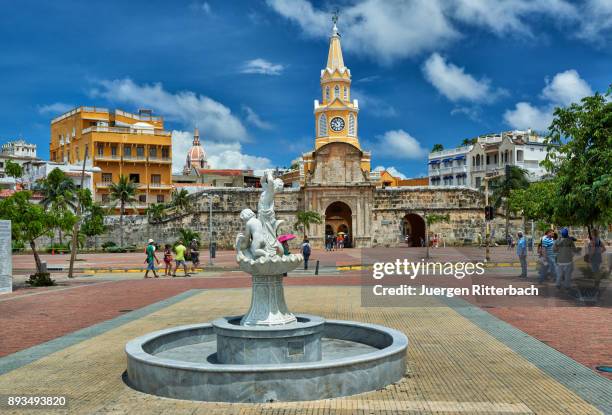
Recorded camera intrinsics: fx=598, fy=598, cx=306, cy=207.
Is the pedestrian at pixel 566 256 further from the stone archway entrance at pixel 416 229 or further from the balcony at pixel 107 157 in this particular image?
the balcony at pixel 107 157

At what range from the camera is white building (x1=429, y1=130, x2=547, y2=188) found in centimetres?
6488

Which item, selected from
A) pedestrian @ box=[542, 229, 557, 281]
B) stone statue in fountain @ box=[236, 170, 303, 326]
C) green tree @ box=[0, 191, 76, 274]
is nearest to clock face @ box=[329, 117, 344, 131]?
pedestrian @ box=[542, 229, 557, 281]

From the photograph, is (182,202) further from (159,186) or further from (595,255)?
(595,255)

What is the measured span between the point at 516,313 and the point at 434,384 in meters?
6.92

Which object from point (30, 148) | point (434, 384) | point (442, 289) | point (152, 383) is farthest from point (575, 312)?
point (30, 148)

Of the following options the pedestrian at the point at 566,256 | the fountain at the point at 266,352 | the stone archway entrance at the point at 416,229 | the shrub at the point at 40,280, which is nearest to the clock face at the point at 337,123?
the stone archway entrance at the point at 416,229

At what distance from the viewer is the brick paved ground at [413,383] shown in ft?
21.8

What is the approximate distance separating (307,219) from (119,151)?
91.3 ft

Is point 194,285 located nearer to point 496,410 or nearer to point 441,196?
point 496,410

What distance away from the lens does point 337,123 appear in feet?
203

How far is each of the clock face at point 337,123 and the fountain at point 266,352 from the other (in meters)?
52.6

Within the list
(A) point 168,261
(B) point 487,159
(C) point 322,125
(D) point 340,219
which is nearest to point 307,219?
(A) point 168,261

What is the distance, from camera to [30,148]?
106 meters

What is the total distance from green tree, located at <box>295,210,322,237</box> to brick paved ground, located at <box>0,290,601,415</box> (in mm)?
31787
